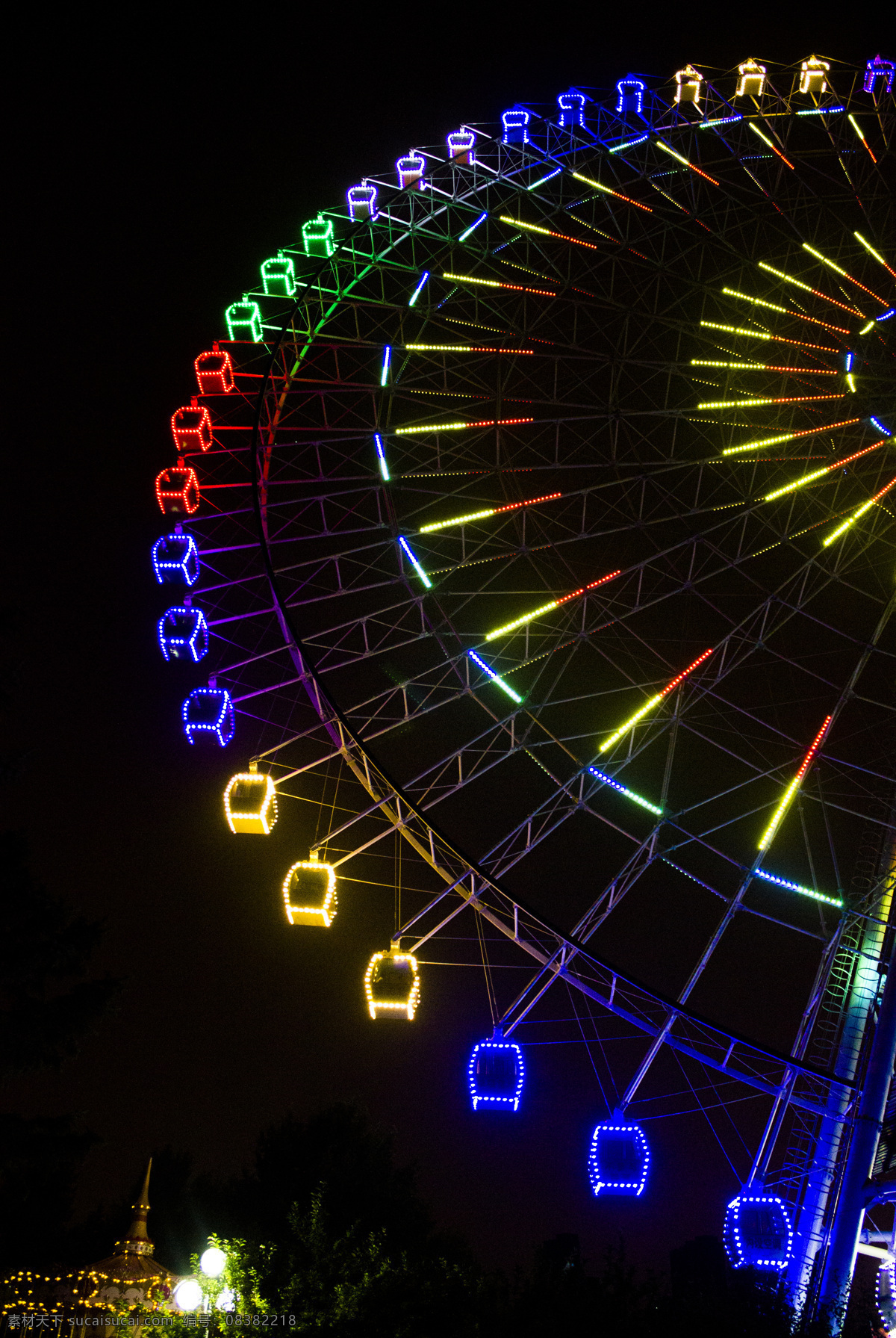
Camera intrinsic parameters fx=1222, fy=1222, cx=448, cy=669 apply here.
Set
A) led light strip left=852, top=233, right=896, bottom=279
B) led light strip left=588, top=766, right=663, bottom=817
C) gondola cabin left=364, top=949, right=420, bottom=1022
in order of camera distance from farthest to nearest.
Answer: led light strip left=852, top=233, right=896, bottom=279
led light strip left=588, top=766, right=663, bottom=817
gondola cabin left=364, top=949, right=420, bottom=1022

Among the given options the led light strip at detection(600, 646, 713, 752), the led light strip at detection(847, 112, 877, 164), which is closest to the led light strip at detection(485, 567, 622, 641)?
the led light strip at detection(600, 646, 713, 752)

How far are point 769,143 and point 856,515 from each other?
23.3 feet

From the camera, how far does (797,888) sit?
63.1 ft

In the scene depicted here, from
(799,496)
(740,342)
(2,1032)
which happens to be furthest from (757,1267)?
(740,342)

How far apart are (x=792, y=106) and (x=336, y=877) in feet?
53.0

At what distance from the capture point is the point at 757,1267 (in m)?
17.1

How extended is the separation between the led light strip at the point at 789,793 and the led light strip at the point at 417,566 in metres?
6.95

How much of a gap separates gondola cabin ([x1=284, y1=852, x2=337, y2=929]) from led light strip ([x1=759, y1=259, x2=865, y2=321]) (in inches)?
510

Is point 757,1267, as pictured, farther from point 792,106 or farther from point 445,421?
point 792,106

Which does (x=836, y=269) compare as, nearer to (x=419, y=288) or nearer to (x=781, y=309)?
A: (x=781, y=309)

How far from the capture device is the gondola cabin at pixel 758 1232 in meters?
17.0

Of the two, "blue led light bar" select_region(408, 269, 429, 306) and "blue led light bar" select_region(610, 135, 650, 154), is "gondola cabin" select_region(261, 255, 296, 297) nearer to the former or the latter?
"blue led light bar" select_region(408, 269, 429, 306)

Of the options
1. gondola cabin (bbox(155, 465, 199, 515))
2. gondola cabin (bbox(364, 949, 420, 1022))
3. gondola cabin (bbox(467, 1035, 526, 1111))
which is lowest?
gondola cabin (bbox(467, 1035, 526, 1111))

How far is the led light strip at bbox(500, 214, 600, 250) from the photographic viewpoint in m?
21.7
